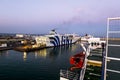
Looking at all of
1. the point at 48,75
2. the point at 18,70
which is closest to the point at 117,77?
the point at 48,75

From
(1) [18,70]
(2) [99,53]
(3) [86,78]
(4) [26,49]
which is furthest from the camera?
(4) [26,49]

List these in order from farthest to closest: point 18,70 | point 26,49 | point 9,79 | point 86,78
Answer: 1. point 26,49
2. point 18,70
3. point 9,79
4. point 86,78

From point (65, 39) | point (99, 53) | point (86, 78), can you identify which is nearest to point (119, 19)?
point (86, 78)

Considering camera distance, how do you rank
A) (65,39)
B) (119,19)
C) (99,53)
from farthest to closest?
(65,39) → (99,53) → (119,19)

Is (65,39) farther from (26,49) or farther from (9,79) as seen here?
(9,79)

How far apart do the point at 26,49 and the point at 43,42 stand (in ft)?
122

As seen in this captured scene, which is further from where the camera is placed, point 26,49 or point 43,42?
point 43,42

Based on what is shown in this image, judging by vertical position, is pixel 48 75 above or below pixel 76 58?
below

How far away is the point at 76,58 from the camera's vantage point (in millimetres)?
48656

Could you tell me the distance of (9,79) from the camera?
44094 mm

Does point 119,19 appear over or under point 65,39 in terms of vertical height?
over

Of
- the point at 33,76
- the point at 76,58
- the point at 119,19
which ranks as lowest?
the point at 33,76

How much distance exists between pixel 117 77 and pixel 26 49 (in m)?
74.3

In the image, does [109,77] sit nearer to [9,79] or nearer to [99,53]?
[99,53]
